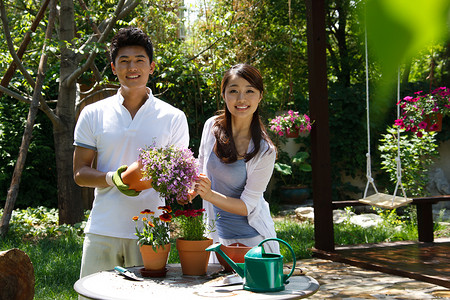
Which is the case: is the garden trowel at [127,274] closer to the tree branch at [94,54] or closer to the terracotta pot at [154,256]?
the terracotta pot at [154,256]

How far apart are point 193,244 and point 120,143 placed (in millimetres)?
500

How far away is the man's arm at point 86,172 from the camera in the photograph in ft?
6.40

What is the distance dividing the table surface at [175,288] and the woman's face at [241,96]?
70cm

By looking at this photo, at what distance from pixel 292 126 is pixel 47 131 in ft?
12.2

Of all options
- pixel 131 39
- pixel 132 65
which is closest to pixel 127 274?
pixel 132 65

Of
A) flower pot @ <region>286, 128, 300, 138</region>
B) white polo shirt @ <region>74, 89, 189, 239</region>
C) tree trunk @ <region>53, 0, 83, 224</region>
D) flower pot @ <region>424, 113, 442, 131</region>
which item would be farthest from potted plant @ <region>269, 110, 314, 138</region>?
white polo shirt @ <region>74, 89, 189, 239</region>

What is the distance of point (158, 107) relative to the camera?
2.10 m

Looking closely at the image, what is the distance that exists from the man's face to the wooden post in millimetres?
2629

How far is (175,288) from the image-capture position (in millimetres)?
1722

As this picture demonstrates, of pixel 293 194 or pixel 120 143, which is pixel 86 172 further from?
pixel 293 194

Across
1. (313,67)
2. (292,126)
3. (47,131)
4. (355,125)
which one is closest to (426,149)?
(355,125)

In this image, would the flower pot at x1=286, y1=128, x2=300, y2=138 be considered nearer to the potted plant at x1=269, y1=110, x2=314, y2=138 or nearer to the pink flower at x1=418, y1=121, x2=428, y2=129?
the potted plant at x1=269, y1=110, x2=314, y2=138

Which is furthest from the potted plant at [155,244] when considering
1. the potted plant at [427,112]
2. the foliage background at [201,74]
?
the foliage background at [201,74]

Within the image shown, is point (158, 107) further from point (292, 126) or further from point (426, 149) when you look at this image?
point (426, 149)
